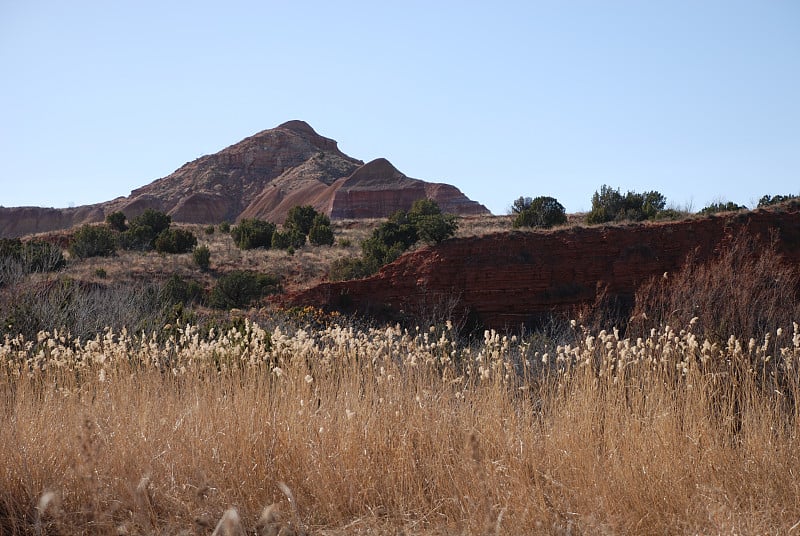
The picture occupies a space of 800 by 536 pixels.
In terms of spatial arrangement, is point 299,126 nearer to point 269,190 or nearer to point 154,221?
A: point 269,190

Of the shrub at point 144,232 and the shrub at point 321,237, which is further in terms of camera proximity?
the shrub at point 321,237

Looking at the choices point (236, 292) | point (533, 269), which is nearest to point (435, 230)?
point (533, 269)

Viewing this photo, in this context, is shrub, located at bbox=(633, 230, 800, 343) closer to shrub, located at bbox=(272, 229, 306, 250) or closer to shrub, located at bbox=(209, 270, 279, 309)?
shrub, located at bbox=(209, 270, 279, 309)

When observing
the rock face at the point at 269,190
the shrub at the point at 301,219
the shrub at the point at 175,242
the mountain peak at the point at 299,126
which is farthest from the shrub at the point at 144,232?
the mountain peak at the point at 299,126

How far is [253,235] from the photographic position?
37.4m

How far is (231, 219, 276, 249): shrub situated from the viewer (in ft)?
122

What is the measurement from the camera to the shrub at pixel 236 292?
23.8m

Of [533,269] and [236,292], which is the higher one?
[533,269]

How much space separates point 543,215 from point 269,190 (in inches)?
2139

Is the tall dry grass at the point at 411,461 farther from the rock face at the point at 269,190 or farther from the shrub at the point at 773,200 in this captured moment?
the rock face at the point at 269,190

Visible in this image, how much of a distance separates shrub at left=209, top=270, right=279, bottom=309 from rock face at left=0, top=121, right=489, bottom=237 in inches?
1718

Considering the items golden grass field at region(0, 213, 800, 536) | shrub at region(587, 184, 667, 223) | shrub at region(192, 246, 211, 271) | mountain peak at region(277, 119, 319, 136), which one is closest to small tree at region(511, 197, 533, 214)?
shrub at region(587, 184, 667, 223)

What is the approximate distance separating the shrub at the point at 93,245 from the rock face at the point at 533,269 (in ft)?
42.0

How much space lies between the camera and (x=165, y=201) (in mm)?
83375
